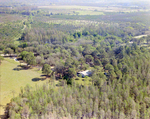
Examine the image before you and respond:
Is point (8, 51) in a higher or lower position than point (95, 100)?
higher

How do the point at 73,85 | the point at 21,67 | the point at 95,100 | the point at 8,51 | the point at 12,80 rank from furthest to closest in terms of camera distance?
1. the point at 8,51
2. the point at 21,67
3. the point at 12,80
4. the point at 73,85
5. the point at 95,100

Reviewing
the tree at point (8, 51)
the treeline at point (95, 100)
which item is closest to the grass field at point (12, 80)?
the treeline at point (95, 100)

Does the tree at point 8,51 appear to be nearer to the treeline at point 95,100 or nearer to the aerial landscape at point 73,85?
the aerial landscape at point 73,85

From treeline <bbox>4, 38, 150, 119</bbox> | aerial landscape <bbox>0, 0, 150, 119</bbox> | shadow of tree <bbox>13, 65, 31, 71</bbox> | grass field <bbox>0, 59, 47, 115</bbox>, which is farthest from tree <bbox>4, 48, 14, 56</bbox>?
treeline <bbox>4, 38, 150, 119</bbox>

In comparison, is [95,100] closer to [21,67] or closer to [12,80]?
[12,80]

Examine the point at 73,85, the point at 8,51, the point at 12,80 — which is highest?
the point at 8,51

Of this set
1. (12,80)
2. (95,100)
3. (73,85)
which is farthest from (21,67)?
(95,100)

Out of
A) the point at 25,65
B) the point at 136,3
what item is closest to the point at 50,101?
the point at 25,65

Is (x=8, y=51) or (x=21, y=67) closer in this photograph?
(x=21, y=67)

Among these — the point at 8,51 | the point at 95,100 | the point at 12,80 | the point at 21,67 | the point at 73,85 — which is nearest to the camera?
the point at 95,100

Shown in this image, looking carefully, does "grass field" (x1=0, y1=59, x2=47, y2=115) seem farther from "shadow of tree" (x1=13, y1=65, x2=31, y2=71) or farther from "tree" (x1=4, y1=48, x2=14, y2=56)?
"tree" (x1=4, y1=48, x2=14, y2=56)
